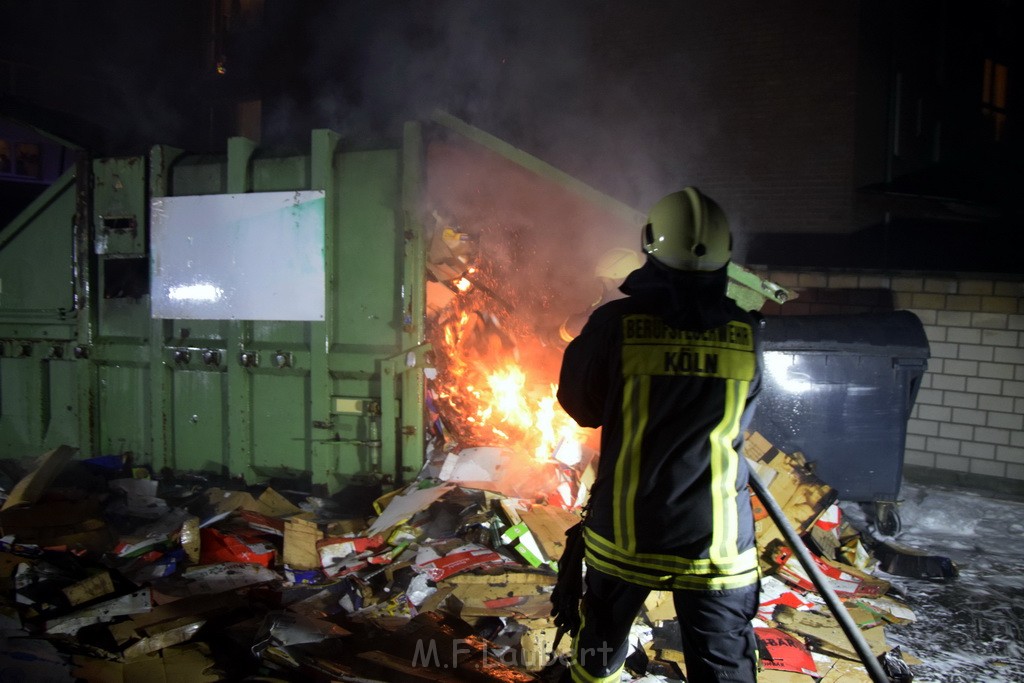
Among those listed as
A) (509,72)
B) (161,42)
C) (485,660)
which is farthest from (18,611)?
(161,42)

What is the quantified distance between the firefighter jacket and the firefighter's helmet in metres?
0.04

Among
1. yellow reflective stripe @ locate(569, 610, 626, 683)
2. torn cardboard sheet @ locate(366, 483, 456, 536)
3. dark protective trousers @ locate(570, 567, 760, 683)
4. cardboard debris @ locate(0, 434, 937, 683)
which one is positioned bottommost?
cardboard debris @ locate(0, 434, 937, 683)

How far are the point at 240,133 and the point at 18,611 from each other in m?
8.55

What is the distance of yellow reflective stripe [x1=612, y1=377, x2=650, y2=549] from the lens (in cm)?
199

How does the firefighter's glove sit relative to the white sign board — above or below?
below

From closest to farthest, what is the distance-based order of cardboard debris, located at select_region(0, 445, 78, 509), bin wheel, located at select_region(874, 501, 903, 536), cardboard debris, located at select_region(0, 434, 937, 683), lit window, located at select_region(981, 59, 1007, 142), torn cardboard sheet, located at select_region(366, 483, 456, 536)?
1. cardboard debris, located at select_region(0, 434, 937, 683)
2. torn cardboard sheet, located at select_region(366, 483, 456, 536)
3. cardboard debris, located at select_region(0, 445, 78, 509)
4. bin wheel, located at select_region(874, 501, 903, 536)
5. lit window, located at select_region(981, 59, 1007, 142)

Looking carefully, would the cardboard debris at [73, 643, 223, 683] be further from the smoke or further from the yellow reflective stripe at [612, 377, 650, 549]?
the smoke

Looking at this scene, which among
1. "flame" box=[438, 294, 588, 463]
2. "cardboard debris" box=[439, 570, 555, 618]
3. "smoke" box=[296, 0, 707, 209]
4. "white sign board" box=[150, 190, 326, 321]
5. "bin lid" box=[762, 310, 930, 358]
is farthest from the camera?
"smoke" box=[296, 0, 707, 209]

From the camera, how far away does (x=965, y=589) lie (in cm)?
400

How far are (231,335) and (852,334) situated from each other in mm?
4373

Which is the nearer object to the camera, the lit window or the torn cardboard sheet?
the torn cardboard sheet

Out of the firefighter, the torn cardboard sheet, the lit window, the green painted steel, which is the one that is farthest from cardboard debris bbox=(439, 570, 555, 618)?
the lit window

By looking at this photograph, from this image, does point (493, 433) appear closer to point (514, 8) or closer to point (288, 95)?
point (514, 8)

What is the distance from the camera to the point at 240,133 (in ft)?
33.8
